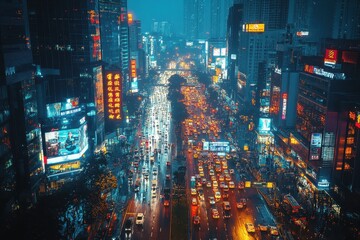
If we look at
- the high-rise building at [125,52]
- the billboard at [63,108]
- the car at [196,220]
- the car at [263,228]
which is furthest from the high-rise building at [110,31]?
the car at [263,228]

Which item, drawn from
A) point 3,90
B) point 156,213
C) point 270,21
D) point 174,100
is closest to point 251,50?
point 270,21

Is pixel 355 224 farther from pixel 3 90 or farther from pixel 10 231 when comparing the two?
pixel 3 90

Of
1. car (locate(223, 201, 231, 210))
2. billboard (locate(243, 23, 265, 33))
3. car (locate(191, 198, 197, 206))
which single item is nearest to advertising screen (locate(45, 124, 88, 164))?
car (locate(191, 198, 197, 206))

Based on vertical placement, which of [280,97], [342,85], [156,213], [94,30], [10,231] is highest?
[94,30]

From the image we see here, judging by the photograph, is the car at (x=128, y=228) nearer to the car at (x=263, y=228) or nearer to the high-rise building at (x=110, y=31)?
the car at (x=263, y=228)

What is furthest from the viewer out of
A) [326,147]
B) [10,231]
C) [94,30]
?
[94,30]
